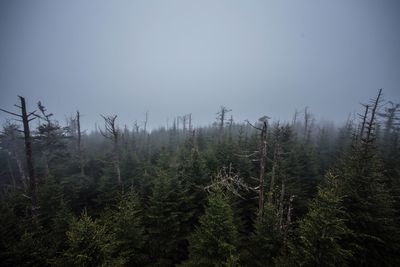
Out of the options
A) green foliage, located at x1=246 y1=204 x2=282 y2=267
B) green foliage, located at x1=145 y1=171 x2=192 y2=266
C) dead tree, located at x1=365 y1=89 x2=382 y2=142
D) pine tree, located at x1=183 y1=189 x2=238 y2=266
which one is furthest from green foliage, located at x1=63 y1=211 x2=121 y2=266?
dead tree, located at x1=365 y1=89 x2=382 y2=142

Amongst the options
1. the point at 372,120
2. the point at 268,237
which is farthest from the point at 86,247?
the point at 372,120

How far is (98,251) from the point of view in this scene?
29.8ft

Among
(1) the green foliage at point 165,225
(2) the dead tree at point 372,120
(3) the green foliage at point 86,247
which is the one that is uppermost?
(2) the dead tree at point 372,120

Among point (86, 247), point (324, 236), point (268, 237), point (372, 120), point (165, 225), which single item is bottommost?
point (165, 225)

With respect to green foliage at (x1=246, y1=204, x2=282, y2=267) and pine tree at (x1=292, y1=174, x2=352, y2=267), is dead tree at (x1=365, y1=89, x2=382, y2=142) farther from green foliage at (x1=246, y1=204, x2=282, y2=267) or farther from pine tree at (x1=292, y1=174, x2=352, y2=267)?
green foliage at (x1=246, y1=204, x2=282, y2=267)

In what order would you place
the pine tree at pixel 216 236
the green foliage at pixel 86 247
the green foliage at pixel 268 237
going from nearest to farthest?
the green foliage at pixel 86 247, the pine tree at pixel 216 236, the green foliage at pixel 268 237

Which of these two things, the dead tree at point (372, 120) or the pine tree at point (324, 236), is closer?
the pine tree at point (324, 236)

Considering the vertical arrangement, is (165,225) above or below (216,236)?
below

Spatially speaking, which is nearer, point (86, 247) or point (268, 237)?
point (86, 247)

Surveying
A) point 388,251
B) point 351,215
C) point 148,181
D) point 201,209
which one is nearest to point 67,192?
point 148,181

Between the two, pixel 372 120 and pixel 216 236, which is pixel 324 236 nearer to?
pixel 216 236

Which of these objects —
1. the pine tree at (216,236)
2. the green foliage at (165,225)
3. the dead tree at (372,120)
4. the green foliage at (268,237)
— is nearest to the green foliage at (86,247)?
the pine tree at (216,236)

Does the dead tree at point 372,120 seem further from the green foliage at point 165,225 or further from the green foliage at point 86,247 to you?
the green foliage at point 86,247

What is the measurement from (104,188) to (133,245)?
13.7m
